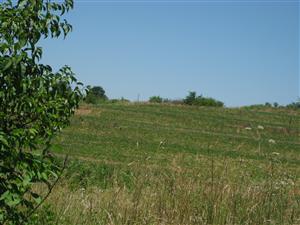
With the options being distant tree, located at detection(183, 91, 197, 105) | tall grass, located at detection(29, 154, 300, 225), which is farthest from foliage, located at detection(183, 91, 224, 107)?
tall grass, located at detection(29, 154, 300, 225)

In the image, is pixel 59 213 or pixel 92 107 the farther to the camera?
pixel 92 107

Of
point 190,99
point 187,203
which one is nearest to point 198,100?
point 190,99

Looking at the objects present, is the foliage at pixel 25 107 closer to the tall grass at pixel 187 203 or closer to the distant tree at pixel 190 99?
the tall grass at pixel 187 203

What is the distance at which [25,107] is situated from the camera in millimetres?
3430

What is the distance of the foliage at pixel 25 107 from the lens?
130 inches

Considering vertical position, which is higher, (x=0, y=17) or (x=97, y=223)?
(x=0, y=17)

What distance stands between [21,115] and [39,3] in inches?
32.3

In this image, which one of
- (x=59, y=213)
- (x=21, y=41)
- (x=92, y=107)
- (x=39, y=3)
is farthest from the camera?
(x=92, y=107)

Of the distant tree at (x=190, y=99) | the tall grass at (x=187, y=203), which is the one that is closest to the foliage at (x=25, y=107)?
the tall grass at (x=187, y=203)

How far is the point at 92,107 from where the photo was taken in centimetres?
4428

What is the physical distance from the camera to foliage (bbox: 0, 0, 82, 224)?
10.9 ft

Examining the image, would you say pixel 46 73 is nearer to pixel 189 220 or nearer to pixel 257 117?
pixel 189 220

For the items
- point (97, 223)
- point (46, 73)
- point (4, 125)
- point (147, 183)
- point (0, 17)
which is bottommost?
point (97, 223)

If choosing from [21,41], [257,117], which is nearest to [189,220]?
[21,41]
